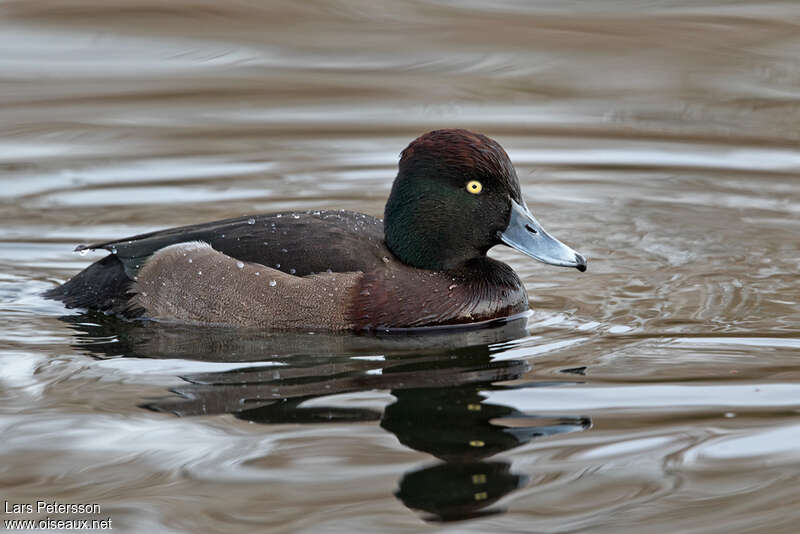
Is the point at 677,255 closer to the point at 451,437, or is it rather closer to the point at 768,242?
the point at 768,242

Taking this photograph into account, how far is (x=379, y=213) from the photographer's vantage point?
834cm

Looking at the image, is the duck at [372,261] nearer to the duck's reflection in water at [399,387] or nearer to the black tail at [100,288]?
the black tail at [100,288]

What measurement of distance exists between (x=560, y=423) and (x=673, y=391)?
0.60 meters

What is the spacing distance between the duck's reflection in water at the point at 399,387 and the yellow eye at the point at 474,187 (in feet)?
2.16

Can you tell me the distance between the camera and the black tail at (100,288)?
6.32m

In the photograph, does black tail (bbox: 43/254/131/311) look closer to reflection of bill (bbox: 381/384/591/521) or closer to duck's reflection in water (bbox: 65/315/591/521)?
duck's reflection in water (bbox: 65/315/591/521)

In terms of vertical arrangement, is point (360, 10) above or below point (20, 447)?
above

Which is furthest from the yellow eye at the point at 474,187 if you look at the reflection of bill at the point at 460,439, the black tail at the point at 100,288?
the black tail at the point at 100,288

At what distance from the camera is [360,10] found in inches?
458

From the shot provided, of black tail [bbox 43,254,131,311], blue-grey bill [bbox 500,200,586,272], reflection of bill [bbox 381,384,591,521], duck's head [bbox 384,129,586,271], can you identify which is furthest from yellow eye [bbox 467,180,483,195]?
black tail [bbox 43,254,131,311]

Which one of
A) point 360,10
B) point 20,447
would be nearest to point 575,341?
point 20,447

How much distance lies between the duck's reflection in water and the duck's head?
420 millimetres

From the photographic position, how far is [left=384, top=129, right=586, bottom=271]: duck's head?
6074 mm

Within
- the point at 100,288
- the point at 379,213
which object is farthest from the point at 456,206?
the point at 379,213
